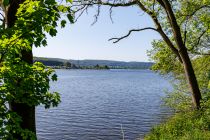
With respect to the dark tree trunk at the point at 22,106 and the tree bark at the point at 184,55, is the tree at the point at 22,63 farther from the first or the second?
the tree bark at the point at 184,55

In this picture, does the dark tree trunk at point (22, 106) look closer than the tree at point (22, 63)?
No

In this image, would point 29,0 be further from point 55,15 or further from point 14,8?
point 14,8

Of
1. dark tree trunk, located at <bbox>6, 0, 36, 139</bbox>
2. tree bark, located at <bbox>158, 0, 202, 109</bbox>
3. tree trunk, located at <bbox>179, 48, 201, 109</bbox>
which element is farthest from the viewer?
tree trunk, located at <bbox>179, 48, 201, 109</bbox>

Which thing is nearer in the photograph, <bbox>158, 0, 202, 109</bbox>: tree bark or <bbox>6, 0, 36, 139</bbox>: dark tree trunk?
<bbox>6, 0, 36, 139</bbox>: dark tree trunk

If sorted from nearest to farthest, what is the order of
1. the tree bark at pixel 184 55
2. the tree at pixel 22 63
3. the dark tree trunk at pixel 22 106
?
1. the tree at pixel 22 63
2. the dark tree trunk at pixel 22 106
3. the tree bark at pixel 184 55

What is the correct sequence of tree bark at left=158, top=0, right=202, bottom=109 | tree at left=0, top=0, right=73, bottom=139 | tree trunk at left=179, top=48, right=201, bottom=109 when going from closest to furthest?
1. tree at left=0, top=0, right=73, bottom=139
2. tree bark at left=158, top=0, right=202, bottom=109
3. tree trunk at left=179, top=48, right=201, bottom=109

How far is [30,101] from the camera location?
354 inches

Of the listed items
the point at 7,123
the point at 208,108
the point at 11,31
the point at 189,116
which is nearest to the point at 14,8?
the point at 11,31

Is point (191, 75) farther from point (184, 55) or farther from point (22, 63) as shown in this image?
point (22, 63)

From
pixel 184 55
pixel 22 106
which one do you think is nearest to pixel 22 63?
pixel 22 106

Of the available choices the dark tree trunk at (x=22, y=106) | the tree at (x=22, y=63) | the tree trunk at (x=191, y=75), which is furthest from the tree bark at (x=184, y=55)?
the tree at (x=22, y=63)

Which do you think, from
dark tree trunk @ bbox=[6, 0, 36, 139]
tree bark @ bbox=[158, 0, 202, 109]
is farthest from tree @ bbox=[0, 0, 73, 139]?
tree bark @ bbox=[158, 0, 202, 109]

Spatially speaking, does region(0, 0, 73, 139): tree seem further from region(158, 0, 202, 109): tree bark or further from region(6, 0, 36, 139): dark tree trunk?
region(158, 0, 202, 109): tree bark

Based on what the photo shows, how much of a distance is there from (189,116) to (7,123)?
16778 mm
